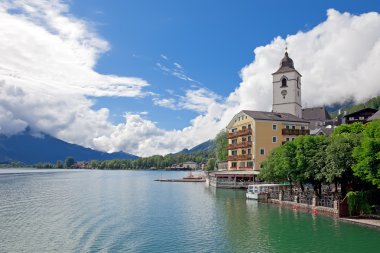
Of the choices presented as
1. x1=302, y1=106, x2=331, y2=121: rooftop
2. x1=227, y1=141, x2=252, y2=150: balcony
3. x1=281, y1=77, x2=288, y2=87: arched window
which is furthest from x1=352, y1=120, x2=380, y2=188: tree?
x1=302, y1=106, x2=331, y2=121: rooftop

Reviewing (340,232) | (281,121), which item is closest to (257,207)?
(340,232)

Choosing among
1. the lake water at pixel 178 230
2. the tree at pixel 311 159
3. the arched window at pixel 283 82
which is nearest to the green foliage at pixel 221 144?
the arched window at pixel 283 82

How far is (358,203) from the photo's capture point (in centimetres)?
4328

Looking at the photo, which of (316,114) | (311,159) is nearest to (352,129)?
(311,159)

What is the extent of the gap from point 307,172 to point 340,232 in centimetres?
1472

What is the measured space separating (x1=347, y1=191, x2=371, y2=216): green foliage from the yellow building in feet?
164

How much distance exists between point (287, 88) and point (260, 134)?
108 ft

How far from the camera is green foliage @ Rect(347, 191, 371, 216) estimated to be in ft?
141

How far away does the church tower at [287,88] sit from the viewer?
119 meters

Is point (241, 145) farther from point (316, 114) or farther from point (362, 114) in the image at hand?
point (316, 114)

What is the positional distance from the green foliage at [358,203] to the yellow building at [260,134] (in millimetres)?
50010

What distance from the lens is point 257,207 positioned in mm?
57125

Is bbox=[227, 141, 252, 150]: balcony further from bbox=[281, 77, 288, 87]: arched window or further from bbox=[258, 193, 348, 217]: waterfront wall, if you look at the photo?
bbox=[258, 193, 348, 217]: waterfront wall

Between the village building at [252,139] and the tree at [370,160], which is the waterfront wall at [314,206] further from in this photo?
the village building at [252,139]
